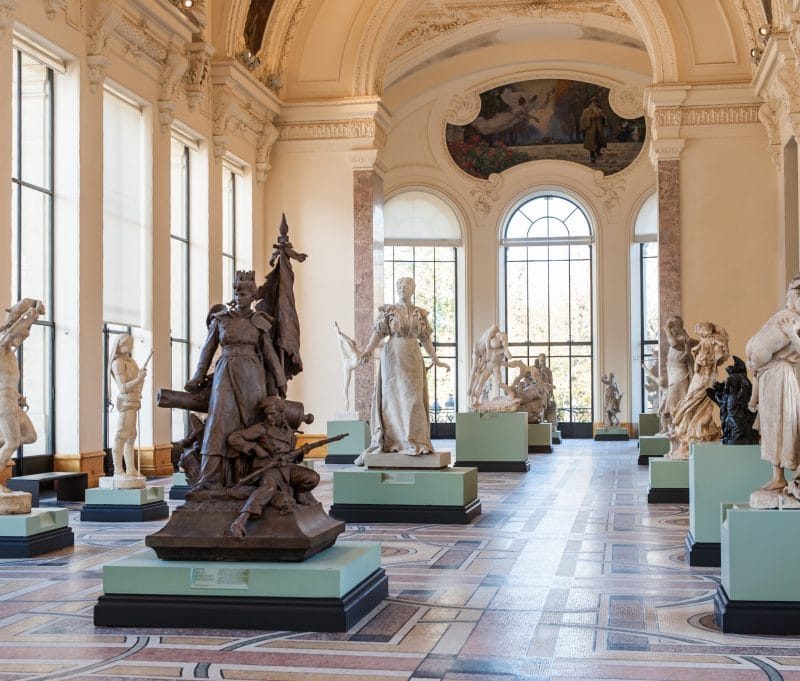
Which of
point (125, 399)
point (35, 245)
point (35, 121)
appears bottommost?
point (125, 399)

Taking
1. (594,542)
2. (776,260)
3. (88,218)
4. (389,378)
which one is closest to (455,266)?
(776,260)

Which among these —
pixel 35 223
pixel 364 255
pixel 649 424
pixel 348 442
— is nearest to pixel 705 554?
pixel 35 223

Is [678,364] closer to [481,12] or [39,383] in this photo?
[39,383]

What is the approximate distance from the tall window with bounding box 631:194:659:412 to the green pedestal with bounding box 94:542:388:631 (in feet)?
103

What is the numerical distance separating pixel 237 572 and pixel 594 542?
5.34 metres

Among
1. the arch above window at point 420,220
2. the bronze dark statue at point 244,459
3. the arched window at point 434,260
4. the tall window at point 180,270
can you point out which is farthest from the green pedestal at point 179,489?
the arch above window at point 420,220

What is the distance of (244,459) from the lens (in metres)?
7.76

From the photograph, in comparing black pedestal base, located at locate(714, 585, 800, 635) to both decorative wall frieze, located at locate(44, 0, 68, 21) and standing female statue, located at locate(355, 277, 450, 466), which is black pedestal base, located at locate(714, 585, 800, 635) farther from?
decorative wall frieze, located at locate(44, 0, 68, 21)

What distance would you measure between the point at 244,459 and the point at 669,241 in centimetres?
1912

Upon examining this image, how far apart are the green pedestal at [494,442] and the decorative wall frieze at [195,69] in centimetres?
830

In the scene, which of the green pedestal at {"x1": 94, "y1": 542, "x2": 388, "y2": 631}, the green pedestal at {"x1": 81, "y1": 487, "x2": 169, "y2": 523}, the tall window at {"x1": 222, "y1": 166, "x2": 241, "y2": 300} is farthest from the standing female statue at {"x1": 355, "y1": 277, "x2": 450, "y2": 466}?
the tall window at {"x1": 222, "y1": 166, "x2": 241, "y2": 300}

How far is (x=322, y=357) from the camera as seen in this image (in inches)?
1062

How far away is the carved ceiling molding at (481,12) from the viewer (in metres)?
32.0

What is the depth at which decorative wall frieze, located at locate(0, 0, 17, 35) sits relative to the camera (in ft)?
49.2
